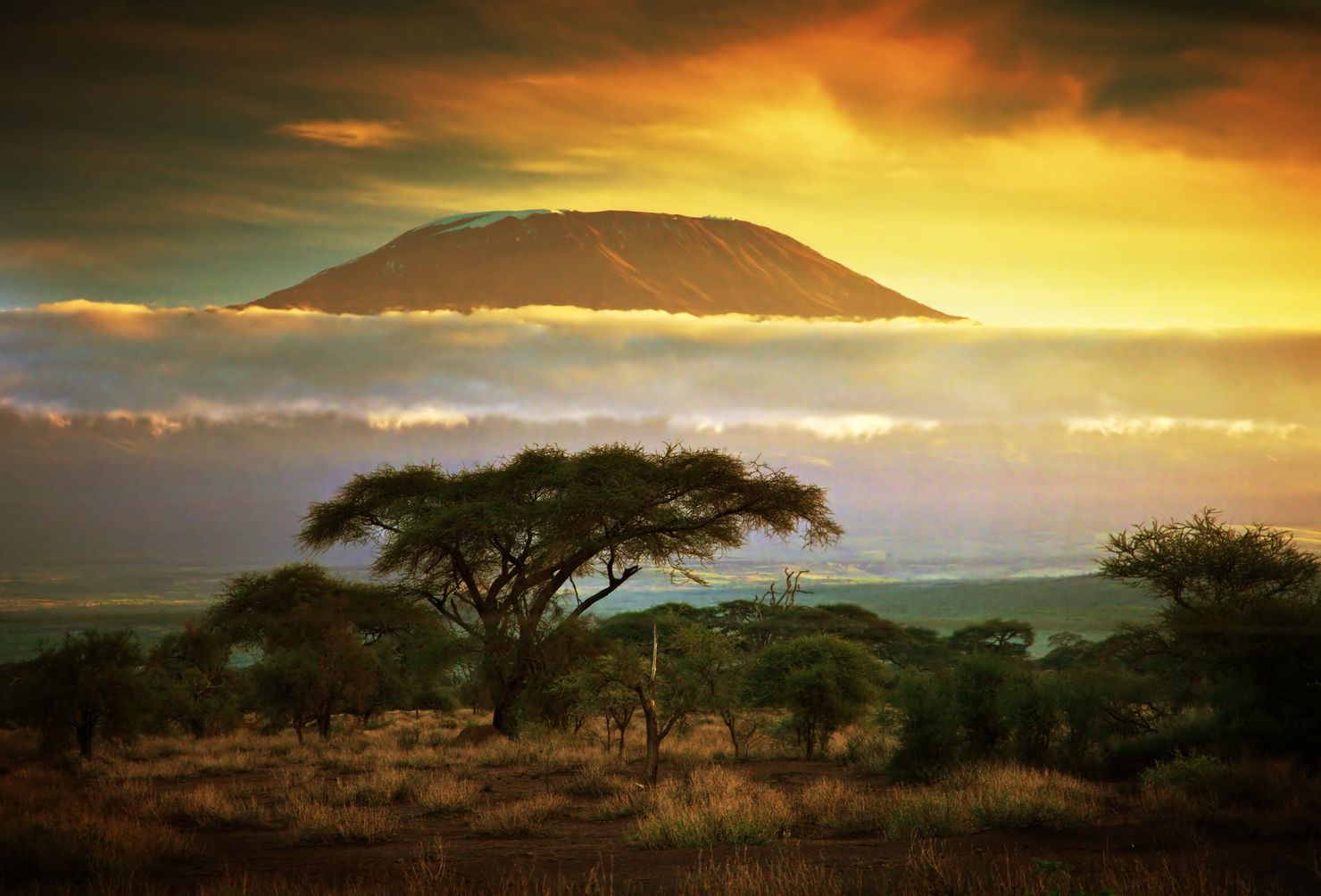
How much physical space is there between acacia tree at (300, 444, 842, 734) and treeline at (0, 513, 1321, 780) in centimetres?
91

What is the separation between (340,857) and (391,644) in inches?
1112

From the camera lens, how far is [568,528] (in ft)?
96.0

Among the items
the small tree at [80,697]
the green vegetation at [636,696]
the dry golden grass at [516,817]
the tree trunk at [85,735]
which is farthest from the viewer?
the small tree at [80,697]

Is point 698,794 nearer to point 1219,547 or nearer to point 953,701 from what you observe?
point 953,701

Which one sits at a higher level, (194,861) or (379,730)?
(194,861)

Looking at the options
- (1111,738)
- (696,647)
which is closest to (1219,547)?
(1111,738)

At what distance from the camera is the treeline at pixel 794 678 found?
1981cm

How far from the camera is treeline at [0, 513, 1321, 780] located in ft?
65.0

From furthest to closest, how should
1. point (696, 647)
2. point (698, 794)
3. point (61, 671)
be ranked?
point (61, 671) → point (696, 647) → point (698, 794)

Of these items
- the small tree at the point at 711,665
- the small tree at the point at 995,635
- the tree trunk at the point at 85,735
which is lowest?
the small tree at the point at 995,635

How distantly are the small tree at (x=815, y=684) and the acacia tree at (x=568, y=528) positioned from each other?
3.26m

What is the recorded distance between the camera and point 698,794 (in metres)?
17.6

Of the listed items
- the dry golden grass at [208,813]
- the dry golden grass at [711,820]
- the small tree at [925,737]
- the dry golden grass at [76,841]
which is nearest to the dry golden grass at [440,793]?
the dry golden grass at [208,813]

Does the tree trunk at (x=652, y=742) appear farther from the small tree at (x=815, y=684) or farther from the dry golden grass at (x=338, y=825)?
the small tree at (x=815, y=684)
